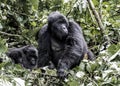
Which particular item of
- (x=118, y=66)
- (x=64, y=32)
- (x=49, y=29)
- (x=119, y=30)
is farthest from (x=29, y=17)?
(x=118, y=66)

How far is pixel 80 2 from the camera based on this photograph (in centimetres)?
394

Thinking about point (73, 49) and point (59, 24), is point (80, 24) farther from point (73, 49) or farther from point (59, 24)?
point (73, 49)

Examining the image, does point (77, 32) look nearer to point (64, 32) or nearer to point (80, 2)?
point (64, 32)

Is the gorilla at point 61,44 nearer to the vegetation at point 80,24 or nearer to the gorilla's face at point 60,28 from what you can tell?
the gorilla's face at point 60,28

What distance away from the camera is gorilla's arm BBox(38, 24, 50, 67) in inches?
189

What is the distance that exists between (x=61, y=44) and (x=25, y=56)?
213 cm

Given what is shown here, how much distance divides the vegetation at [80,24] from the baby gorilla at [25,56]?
2.66 feet

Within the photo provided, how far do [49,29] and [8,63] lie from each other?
1853mm

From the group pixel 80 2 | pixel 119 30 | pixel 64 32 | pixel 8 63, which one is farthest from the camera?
pixel 64 32

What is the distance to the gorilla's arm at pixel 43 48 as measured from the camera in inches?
189

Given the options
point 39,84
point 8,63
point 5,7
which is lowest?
point 39,84

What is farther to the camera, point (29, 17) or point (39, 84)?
point (29, 17)

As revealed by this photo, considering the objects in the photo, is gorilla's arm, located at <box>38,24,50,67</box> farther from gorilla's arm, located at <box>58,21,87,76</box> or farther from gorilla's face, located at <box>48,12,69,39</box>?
gorilla's arm, located at <box>58,21,87,76</box>

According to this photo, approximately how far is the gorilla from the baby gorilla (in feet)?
4.78
